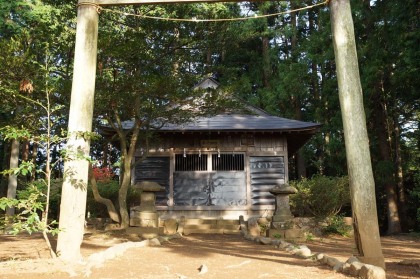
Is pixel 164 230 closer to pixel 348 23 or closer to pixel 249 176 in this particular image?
pixel 249 176

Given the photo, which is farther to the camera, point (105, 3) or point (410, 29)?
point (410, 29)

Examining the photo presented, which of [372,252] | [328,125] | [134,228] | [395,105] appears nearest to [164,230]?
[134,228]

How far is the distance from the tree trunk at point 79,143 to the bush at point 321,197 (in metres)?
8.89

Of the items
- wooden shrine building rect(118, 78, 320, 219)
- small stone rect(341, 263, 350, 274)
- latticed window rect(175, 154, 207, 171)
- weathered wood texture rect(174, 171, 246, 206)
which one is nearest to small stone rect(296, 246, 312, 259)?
small stone rect(341, 263, 350, 274)

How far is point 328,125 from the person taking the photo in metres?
17.3

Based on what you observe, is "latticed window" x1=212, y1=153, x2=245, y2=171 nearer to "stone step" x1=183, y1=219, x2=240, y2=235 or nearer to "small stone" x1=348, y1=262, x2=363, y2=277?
"stone step" x1=183, y1=219, x2=240, y2=235

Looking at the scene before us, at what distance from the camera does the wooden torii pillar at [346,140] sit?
495 cm

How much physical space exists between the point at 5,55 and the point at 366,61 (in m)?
13.1

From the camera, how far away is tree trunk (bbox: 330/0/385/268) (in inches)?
193

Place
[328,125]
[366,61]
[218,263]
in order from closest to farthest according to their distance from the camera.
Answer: [218,263], [366,61], [328,125]

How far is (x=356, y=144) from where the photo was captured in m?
5.14

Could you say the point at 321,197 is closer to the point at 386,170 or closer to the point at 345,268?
the point at 386,170

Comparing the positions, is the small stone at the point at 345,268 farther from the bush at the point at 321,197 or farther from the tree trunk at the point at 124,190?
the bush at the point at 321,197

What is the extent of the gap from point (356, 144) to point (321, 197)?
7.53 m
